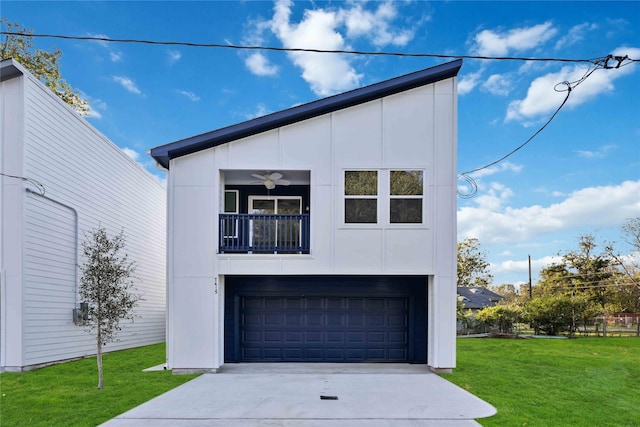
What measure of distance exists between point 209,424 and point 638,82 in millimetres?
13860

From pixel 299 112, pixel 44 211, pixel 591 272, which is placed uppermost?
pixel 299 112

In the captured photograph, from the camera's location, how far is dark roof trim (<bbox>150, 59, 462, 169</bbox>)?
8781 mm

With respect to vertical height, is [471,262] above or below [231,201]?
below

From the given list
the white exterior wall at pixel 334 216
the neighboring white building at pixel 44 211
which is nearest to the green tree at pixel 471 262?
the white exterior wall at pixel 334 216

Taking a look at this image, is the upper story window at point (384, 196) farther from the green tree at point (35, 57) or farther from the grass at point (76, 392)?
the green tree at point (35, 57)

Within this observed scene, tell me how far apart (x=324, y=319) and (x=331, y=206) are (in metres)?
2.88

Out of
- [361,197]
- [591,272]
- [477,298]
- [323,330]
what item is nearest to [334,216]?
[361,197]

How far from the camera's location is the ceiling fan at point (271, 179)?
9.38m

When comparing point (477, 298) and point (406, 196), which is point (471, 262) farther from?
point (406, 196)

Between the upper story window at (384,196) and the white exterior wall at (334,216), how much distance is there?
0.11 m

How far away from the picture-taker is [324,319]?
9.77 meters

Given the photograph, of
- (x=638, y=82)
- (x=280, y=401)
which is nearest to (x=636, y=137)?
(x=638, y=82)

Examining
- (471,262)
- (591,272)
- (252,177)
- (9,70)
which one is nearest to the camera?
(9,70)

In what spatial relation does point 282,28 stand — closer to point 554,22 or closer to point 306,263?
point 306,263
